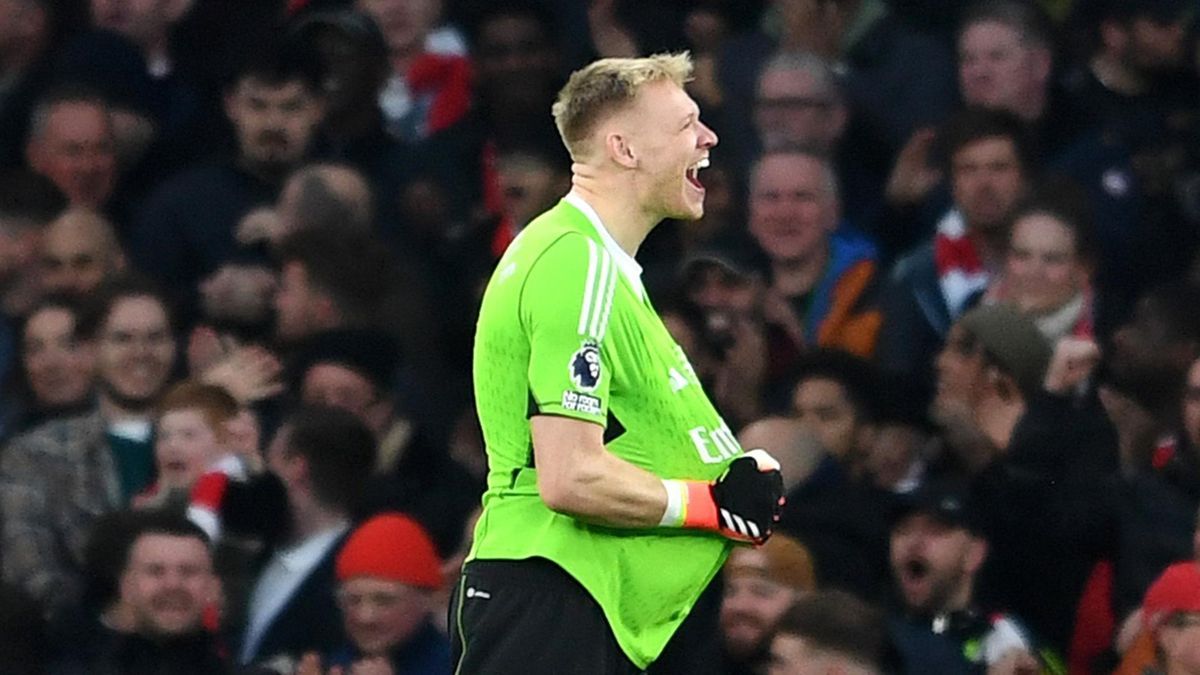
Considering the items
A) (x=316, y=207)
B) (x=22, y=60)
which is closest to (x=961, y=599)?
(x=316, y=207)

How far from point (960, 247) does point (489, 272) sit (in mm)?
1447

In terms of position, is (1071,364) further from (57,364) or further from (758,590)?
(57,364)

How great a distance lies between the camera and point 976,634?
6.69m

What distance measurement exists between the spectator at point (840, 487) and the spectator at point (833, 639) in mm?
242

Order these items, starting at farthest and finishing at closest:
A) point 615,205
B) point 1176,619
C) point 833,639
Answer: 1. point 833,639
2. point 1176,619
3. point 615,205

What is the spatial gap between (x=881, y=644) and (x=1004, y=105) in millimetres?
2014

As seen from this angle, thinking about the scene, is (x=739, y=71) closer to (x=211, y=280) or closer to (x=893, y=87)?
(x=893, y=87)

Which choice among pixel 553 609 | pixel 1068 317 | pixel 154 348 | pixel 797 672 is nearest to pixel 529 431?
pixel 553 609

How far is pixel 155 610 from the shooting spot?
718 cm

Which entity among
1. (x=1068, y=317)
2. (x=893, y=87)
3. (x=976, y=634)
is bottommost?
(x=976, y=634)

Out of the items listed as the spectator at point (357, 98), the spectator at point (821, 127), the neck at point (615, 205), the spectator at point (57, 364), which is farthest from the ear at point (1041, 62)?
the neck at point (615, 205)

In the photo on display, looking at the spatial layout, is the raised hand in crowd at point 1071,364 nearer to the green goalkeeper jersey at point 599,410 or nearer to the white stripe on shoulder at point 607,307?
the green goalkeeper jersey at point 599,410

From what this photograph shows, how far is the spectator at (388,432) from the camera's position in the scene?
7.50 meters

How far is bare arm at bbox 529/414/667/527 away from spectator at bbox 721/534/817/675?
2.30 metres
